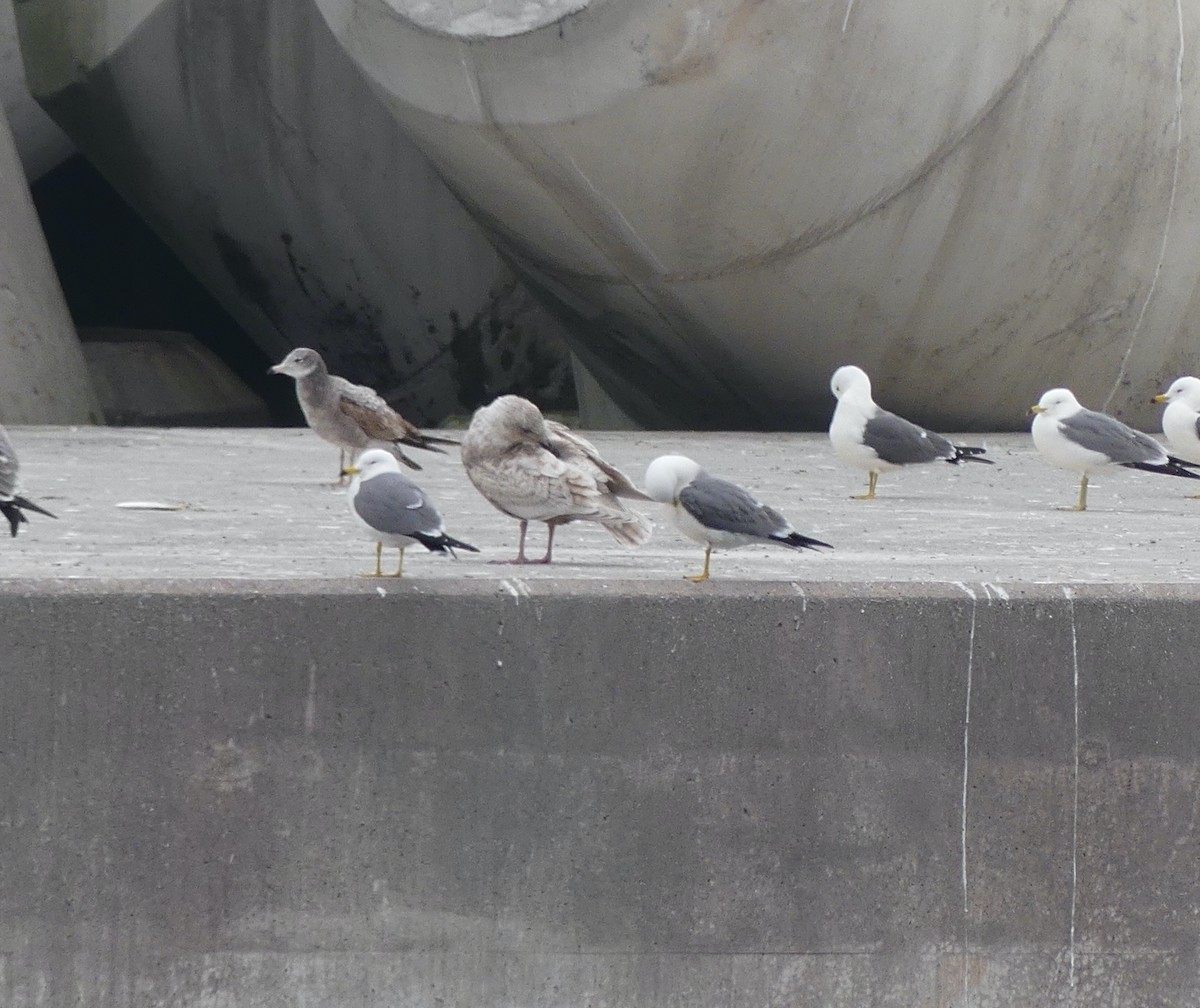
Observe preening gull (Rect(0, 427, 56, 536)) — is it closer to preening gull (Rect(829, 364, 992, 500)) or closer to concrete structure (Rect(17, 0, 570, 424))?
preening gull (Rect(829, 364, 992, 500))

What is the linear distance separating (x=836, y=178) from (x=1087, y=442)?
117 inches

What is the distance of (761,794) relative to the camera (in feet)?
13.1

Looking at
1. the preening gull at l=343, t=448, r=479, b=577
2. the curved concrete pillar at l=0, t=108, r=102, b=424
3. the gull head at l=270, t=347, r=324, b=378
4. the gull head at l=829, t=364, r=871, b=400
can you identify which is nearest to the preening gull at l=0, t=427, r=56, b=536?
the preening gull at l=343, t=448, r=479, b=577

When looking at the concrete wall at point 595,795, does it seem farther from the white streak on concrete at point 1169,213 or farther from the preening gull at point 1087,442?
the white streak on concrete at point 1169,213

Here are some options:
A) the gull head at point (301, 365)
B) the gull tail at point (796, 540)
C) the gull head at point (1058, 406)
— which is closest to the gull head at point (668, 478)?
the gull tail at point (796, 540)

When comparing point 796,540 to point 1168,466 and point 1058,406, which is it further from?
point 1058,406

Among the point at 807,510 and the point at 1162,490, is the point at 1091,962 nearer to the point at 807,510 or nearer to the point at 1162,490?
the point at 807,510

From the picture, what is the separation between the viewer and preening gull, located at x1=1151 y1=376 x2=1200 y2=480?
7312 millimetres

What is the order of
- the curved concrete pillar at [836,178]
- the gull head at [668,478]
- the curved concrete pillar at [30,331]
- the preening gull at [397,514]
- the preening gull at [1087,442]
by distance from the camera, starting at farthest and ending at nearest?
the curved concrete pillar at [30,331], the curved concrete pillar at [836,178], the preening gull at [1087,442], the gull head at [668,478], the preening gull at [397,514]

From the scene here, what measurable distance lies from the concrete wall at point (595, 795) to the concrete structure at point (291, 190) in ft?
25.2

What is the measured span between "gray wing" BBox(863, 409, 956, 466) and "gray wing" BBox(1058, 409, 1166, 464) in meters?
0.45

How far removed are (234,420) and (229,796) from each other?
370 inches

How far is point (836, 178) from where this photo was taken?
9.23m

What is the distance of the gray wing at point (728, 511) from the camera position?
430 centimetres
